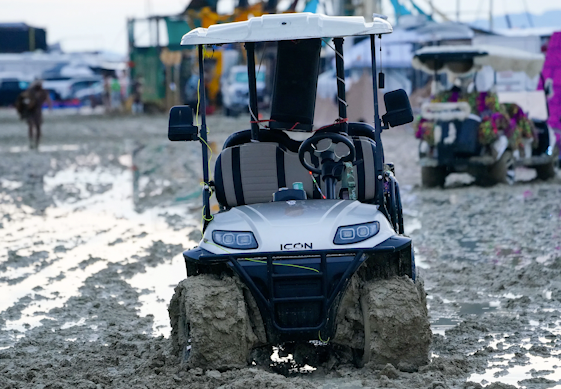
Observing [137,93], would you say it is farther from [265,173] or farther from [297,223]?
[297,223]

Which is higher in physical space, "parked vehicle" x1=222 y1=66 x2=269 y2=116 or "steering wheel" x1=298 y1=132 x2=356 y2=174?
"steering wheel" x1=298 y1=132 x2=356 y2=174

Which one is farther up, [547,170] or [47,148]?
[547,170]

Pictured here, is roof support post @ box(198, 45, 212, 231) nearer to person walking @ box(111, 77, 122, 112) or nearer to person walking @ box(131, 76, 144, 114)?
person walking @ box(131, 76, 144, 114)

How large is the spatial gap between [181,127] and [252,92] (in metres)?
0.94

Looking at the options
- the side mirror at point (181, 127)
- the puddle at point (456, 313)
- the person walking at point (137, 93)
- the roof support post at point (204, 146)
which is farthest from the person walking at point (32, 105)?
the person walking at point (137, 93)

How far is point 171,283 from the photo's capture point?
9023 mm

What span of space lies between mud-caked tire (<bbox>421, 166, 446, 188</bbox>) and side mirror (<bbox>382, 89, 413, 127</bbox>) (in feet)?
33.0

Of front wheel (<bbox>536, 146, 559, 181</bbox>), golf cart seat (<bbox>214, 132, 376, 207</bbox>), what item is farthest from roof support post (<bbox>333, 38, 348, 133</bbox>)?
front wheel (<bbox>536, 146, 559, 181</bbox>)

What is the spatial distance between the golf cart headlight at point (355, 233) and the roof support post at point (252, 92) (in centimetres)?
124

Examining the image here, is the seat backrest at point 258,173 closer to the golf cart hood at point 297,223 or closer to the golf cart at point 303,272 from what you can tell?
the golf cart at point 303,272

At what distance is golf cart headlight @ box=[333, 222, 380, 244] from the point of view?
5.70m

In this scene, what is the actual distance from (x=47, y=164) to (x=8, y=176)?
97.6 inches

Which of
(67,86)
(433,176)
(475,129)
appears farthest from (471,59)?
(67,86)

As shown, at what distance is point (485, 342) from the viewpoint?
664 centimetres
